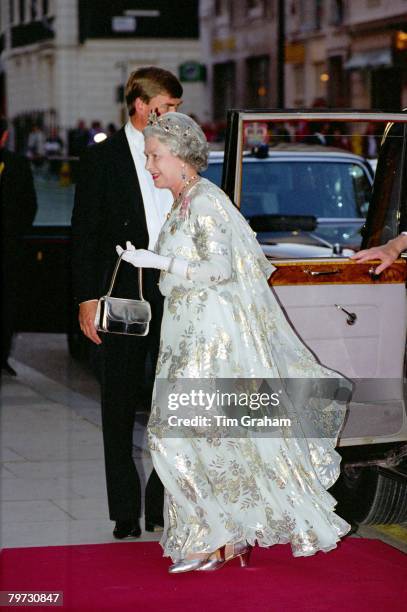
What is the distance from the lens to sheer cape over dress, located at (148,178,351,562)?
5340mm

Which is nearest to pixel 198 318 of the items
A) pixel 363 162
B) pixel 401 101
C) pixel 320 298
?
pixel 320 298

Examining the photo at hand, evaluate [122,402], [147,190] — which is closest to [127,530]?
[122,402]

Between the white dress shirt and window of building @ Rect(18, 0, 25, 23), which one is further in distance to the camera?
window of building @ Rect(18, 0, 25, 23)

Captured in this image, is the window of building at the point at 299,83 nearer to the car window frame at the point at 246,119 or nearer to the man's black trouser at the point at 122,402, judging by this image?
the car window frame at the point at 246,119

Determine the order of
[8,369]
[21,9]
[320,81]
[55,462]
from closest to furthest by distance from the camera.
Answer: [55,462], [8,369], [320,81], [21,9]

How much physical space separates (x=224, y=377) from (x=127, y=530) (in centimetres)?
116

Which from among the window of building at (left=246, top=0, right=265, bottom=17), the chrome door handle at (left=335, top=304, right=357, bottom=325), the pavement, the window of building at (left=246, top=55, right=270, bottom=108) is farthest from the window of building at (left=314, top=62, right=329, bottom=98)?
the chrome door handle at (left=335, top=304, right=357, bottom=325)

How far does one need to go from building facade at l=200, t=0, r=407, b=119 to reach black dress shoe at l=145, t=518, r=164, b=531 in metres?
23.2

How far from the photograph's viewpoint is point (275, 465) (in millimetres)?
5434

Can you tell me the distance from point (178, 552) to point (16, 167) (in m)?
5.58

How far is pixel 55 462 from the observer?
7.81 m

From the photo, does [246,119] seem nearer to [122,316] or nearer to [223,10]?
[122,316]

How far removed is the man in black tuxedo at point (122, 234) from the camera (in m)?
6.00

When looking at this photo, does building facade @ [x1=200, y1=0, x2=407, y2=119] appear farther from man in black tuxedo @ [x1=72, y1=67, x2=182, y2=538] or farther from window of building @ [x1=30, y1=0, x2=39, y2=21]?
man in black tuxedo @ [x1=72, y1=67, x2=182, y2=538]
